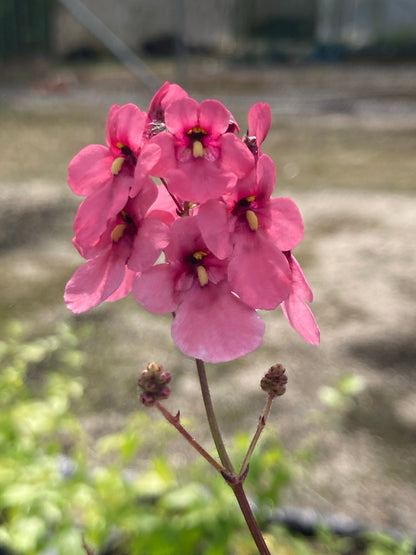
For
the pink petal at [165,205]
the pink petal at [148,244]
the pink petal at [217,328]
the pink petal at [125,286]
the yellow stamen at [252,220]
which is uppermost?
the yellow stamen at [252,220]

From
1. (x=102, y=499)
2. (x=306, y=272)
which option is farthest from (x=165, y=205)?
(x=306, y=272)

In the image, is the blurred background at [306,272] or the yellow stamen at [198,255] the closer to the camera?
the yellow stamen at [198,255]

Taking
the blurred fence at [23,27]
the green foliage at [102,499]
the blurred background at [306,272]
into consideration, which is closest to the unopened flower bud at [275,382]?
the green foliage at [102,499]

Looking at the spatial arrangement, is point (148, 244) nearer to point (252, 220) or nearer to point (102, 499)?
point (252, 220)

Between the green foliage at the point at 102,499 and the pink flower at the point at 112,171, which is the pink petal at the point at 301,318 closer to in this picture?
the pink flower at the point at 112,171

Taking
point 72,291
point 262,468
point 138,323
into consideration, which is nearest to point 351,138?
point 138,323

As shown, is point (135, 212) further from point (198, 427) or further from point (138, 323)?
point (138, 323)

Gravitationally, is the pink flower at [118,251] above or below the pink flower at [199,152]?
below
